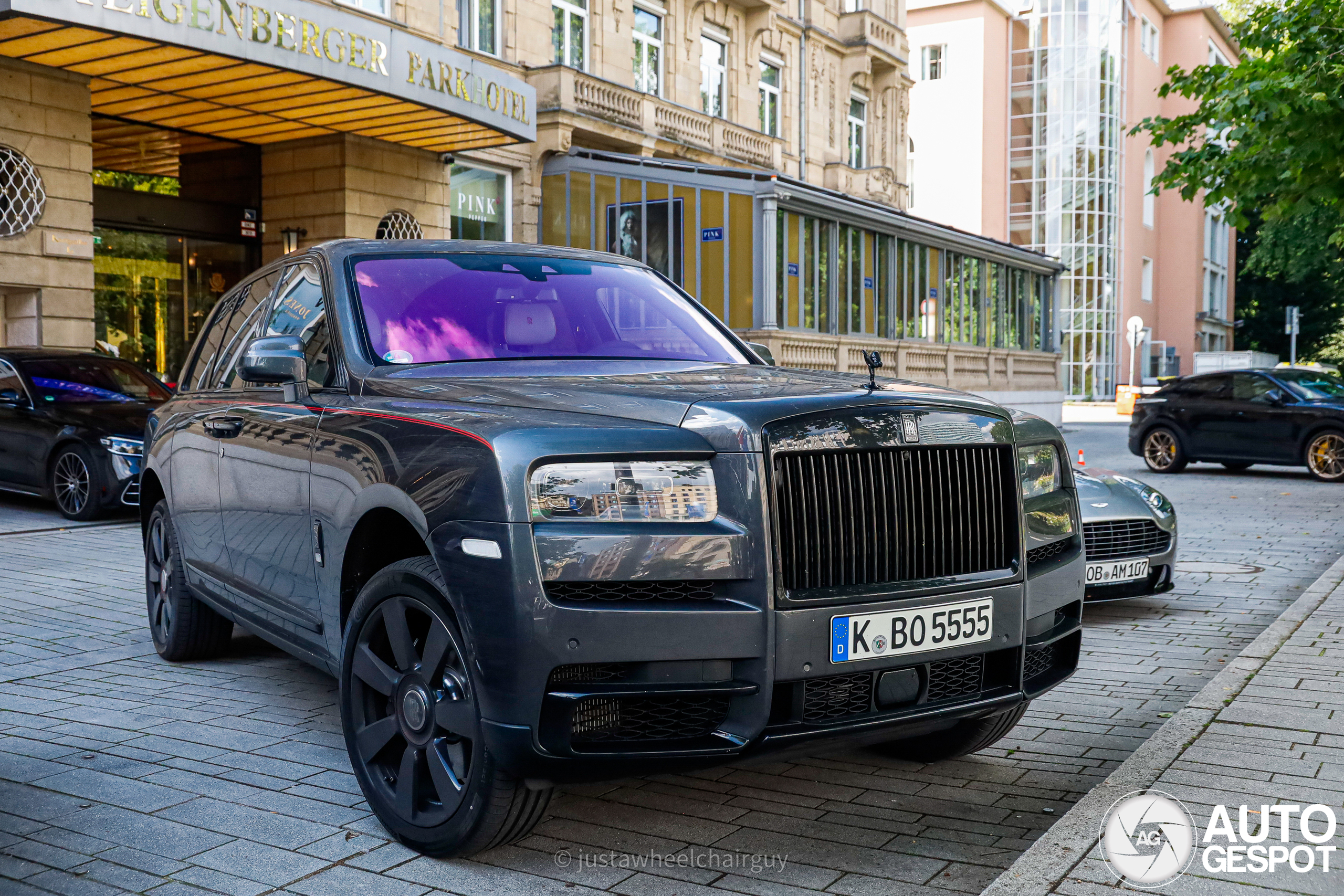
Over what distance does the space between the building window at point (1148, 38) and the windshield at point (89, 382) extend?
59947 millimetres

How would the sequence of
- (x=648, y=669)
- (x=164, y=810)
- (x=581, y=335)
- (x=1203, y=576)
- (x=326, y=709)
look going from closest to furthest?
(x=648, y=669) < (x=164, y=810) < (x=581, y=335) < (x=326, y=709) < (x=1203, y=576)

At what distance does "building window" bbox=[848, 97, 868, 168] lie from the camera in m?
35.0

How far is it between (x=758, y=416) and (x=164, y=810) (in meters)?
2.32

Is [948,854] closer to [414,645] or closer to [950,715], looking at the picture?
[950,715]

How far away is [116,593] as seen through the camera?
8.20m

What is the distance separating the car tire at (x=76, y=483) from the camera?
475 inches

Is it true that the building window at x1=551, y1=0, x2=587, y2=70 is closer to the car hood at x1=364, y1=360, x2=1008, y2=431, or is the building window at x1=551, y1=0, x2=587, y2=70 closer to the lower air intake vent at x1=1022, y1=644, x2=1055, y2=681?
the car hood at x1=364, y1=360, x2=1008, y2=431

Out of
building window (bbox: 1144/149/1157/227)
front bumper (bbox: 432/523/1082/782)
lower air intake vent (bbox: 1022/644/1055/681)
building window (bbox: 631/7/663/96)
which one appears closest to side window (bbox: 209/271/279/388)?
front bumper (bbox: 432/523/1082/782)

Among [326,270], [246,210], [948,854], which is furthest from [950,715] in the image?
[246,210]

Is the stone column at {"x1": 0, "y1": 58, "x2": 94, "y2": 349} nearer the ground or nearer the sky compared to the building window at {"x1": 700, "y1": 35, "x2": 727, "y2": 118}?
nearer the ground

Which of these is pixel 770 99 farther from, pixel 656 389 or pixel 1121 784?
pixel 1121 784

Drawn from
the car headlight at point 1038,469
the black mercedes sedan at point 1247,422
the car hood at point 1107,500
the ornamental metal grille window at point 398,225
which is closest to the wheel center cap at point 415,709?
the car headlight at point 1038,469

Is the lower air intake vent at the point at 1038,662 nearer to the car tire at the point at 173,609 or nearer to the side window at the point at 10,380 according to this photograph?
the car tire at the point at 173,609

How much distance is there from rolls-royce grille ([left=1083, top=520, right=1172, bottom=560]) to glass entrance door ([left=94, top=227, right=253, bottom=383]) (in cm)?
1503
